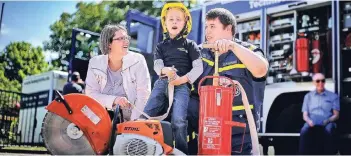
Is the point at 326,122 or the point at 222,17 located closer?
the point at 222,17

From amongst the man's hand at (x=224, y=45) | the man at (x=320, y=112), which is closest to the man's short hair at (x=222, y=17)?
the man's hand at (x=224, y=45)

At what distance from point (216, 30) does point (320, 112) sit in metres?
4.16

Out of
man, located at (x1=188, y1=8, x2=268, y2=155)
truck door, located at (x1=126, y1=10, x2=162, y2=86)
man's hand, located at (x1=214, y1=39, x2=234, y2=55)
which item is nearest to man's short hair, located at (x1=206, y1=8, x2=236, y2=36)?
man, located at (x1=188, y1=8, x2=268, y2=155)

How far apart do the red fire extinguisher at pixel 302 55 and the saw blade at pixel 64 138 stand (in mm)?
4409

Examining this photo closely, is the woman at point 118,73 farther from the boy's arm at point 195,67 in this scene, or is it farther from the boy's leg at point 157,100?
the boy's arm at point 195,67

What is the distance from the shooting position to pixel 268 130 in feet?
20.0

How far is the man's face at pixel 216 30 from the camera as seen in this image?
226 cm

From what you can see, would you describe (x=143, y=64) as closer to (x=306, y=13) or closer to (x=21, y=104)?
(x=306, y=13)

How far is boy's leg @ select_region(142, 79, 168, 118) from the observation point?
8.67 feet

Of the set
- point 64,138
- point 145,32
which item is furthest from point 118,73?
point 145,32

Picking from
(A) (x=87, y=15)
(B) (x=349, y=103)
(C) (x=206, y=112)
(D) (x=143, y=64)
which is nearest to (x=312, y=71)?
(B) (x=349, y=103)

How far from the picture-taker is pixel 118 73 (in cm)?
281

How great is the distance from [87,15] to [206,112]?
64.6ft

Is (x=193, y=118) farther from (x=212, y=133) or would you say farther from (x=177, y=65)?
(x=212, y=133)
